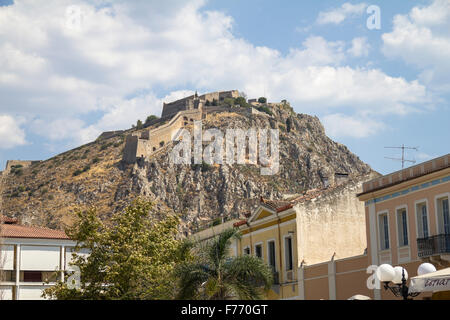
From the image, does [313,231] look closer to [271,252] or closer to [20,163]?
[271,252]

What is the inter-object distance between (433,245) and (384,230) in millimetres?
4482

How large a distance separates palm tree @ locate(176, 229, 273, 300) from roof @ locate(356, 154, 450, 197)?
8305 millimetres

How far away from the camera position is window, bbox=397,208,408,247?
30328 mm

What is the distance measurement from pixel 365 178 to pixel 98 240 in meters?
15.6

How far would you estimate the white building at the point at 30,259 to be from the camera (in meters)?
55.8

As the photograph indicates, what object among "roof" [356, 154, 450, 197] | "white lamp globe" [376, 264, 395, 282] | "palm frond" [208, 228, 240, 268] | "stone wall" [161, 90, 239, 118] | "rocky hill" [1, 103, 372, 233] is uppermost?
"stone wall" [161, 90, 239, 118]

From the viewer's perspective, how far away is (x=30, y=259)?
57.1 m

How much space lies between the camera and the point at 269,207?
4153 cm

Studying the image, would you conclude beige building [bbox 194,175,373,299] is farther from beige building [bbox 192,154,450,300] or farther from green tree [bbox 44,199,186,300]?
green tree [bbox 44,199,186,300]

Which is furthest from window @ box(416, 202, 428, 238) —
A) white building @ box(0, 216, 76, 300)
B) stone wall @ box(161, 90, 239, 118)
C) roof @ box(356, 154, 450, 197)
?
stone wall @ box(161, 90, 239, 118)

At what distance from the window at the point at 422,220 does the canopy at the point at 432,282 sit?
1044 cm

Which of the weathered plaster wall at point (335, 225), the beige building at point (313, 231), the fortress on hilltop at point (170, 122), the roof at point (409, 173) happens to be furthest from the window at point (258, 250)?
the fortress on hilltop at point (170, 122)
